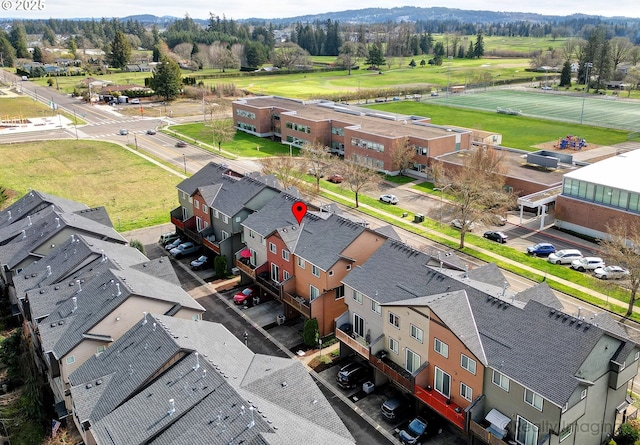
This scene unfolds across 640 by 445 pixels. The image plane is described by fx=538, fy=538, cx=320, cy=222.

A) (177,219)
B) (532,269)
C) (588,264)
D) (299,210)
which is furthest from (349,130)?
(588,264)

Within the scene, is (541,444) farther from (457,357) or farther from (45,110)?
(45,110)

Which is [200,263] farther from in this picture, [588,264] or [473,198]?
[588,264]

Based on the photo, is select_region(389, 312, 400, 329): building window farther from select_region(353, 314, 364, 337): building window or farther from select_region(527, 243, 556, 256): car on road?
select_region(527, 243, 556, 256): car on road

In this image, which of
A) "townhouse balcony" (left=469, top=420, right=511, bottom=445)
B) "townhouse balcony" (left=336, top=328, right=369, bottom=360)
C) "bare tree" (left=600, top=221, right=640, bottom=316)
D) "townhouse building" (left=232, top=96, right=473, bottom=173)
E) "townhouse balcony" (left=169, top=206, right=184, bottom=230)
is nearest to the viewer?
"townhouse balcony" (left=469, top=420, right=511, bottom=445)

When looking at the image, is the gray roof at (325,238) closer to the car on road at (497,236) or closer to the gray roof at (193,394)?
the gray roof at (193,394)

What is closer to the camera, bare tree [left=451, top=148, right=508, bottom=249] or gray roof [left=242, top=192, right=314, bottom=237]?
gray roof [left=242, top=192, right=314, bottom=237]

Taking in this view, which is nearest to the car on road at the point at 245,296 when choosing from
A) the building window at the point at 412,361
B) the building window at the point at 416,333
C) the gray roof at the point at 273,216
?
Result: the gray roof at the point at 273,216

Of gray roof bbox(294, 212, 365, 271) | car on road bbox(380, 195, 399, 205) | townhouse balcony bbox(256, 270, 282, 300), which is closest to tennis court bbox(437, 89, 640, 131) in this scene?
car on road bbox(380, 195, 399, 205)

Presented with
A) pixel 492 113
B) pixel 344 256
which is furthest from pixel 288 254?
pixel 492 113
